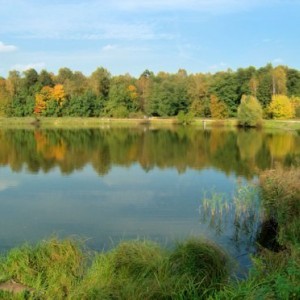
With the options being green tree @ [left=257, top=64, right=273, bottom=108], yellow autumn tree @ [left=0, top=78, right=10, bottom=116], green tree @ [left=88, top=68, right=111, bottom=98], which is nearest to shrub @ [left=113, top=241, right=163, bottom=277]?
green tree @ [left=257, top=64, right=273, bottom=108]

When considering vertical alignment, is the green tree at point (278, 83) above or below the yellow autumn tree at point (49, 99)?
above

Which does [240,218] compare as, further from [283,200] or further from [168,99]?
[168,99]

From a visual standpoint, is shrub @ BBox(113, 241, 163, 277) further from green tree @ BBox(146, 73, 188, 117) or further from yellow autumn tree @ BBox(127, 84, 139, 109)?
yellow autumn tree @ BBox(127, 84, 139, 109)

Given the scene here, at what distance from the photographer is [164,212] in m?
16.8

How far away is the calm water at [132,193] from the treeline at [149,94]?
1768 inches

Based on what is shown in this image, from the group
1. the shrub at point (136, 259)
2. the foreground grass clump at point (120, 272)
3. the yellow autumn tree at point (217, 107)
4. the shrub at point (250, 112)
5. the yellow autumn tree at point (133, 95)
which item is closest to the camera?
the foreground grass clump at point (120, 272)

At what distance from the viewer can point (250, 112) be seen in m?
69.7

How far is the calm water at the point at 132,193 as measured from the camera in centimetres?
1427

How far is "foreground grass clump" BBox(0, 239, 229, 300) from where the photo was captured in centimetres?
722

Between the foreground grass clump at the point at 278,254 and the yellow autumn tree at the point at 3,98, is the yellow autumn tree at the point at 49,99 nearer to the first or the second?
the yellow autumn tree at the point at 3,98

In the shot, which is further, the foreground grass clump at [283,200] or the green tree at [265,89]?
the green tree at [265,89]

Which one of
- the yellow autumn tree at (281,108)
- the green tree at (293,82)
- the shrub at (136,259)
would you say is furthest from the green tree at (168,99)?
the shrub at (136,259)

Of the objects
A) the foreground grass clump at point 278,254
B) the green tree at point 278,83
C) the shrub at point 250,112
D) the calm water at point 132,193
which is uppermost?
the green tree at point 278,83

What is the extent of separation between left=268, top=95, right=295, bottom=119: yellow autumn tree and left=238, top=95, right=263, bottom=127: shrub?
610 centimetres
